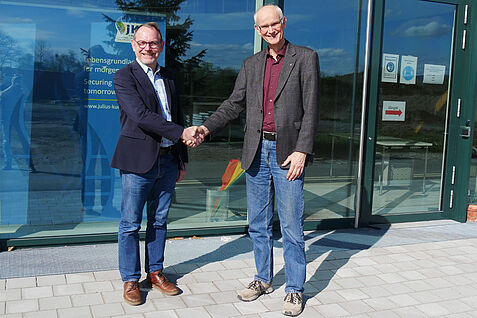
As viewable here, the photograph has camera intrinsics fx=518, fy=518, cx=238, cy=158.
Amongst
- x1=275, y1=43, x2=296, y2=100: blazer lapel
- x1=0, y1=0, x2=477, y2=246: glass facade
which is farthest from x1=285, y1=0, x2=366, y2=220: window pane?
x1=275, y1=43, x2=296, y2=100: blazer lapel

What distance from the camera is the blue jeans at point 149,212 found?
134 inches

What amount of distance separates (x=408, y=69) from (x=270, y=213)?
3130 mm

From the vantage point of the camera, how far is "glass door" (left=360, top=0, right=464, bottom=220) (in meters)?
5.66

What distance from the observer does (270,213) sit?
3.59 metres

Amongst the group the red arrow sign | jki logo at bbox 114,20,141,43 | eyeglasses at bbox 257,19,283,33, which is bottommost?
the red arrow sign

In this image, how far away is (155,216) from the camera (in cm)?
360

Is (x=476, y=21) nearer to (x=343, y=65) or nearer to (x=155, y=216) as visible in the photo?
(x=343, y=65)

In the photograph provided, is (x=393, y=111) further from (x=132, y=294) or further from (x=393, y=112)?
(x=132, y=294)

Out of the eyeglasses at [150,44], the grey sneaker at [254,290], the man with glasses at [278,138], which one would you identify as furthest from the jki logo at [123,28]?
the grey sneaker at [254,290]

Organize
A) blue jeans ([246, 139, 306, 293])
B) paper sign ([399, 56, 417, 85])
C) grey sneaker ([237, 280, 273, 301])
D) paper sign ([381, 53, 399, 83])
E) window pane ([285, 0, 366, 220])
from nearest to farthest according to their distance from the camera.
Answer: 1. blue jeans ([246, 139, 306, 293])
2. grey sneaker ([237, 280, 273, 301])
3. window pane ([285, 0, 366, 220])
4. paper sign ([381, 53, 399, 83])
5. paper sign ([399, 56, 417, 85])

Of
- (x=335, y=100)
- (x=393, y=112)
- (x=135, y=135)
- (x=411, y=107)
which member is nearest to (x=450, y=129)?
(x=411, y=107)

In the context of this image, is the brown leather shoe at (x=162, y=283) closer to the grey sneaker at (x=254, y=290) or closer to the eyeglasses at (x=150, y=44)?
the grey sneaker at (x=254, y=290)

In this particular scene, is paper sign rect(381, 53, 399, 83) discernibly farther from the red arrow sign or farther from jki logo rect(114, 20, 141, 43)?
jki logo rect(114, 20, 141, 43)

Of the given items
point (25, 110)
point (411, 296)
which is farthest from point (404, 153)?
point (25, 110)
